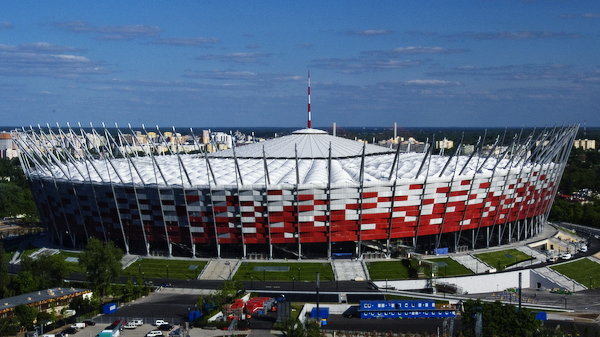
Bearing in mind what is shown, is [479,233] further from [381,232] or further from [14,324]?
[14,324]

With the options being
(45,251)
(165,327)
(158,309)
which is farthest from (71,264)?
(165,327)

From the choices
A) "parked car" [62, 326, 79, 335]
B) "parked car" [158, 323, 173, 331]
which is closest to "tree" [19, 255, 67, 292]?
"parked car" [62, 326, 79, 335]

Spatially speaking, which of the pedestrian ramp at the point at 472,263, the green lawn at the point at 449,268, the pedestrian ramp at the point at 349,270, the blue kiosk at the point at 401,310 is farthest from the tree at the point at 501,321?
the pedestrian ramp at the point at 472,263

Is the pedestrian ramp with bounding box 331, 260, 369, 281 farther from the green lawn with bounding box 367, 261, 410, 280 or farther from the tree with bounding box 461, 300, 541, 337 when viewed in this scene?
the tree with bounding box 461, 300, 541, 337

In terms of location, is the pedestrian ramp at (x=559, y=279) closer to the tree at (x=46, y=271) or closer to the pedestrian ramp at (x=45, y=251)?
the tree at (x=46, y=271)

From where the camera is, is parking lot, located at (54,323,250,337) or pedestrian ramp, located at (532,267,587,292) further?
pedestrian ramp, located at (532,267,587,292)

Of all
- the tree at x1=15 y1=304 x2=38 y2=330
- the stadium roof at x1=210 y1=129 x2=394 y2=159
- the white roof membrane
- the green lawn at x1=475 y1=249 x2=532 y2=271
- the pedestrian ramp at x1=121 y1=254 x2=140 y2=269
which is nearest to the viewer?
the tree at x1=15 y1=304 x2=38 y2=330

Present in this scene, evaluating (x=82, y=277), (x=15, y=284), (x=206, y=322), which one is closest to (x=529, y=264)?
(x=206, y=322)
